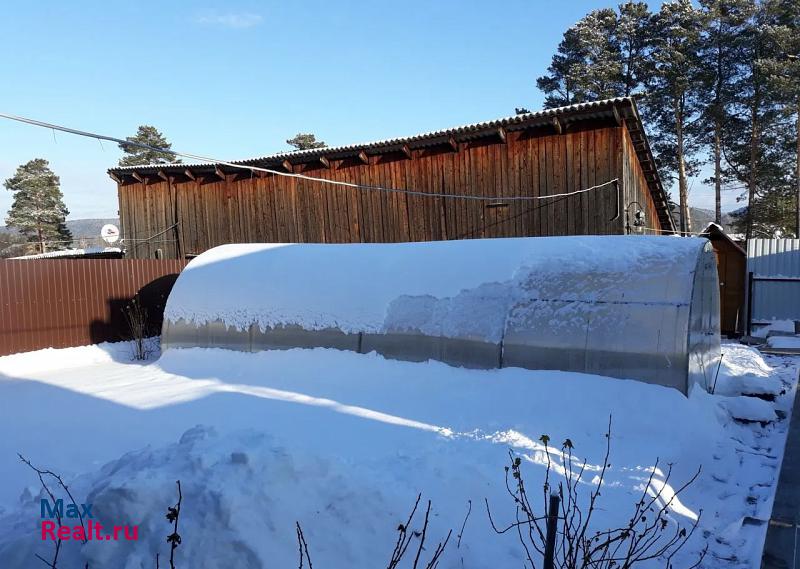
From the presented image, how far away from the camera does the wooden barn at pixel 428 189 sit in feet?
37.4

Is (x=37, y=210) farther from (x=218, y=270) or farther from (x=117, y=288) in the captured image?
(x=218, y=270)

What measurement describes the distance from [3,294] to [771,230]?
3246cm

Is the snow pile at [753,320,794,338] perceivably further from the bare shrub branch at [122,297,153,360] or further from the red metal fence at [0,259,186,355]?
the red metal fence at [0,259,186,355]

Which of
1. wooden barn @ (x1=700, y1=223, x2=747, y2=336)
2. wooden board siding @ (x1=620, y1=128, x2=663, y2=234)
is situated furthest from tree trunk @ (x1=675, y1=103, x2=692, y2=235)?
wooden barn @ (x1=700, y1=223, x2=747, y2=336)

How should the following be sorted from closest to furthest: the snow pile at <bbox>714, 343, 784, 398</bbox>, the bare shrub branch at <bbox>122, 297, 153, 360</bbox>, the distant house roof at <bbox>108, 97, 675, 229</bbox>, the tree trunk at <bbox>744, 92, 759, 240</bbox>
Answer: the snow pile at <bbox>714, 343, 784, 398</bbox>, the bare shrub branch at <bbox>122, 297, 153, 360</bbox>, the distant house roof at <bbox>108, 97, 675, 229</bbox>, the tree trunk at <bbox>744, 92, 759, 240</bbox>

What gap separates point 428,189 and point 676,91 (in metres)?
19.1

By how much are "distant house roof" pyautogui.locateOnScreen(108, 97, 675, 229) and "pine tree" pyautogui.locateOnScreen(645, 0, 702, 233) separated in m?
11.9

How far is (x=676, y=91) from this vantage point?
25281 millimetres

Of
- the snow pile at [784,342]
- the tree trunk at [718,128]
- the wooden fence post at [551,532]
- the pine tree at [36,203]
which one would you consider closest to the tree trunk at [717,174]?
the tree trunk at [718,128]

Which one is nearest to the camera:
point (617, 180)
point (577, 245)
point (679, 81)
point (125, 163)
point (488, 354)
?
point (488, 354)

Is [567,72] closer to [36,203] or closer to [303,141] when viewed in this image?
[303,141]

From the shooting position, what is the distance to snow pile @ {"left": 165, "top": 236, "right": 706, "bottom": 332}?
20.0 ft

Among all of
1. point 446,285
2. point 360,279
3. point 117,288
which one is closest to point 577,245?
point 446,285

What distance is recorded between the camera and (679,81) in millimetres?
24875
